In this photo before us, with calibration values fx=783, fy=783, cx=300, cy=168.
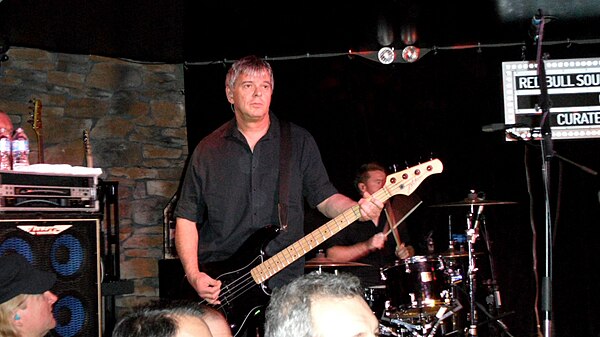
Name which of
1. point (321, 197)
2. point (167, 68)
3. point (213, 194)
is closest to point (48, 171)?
point (213, 194)

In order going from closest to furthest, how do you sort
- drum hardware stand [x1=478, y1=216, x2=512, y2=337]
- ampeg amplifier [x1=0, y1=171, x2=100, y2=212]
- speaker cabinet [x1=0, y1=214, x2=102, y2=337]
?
speaker cabinet [x1=0, y1=214, x2=102, y2=337], ampeg amplifier [x1=0, y1=171, x2=100, y2=212], drum hardware stand [x1=478, y1=216, x2=512, y2=337]

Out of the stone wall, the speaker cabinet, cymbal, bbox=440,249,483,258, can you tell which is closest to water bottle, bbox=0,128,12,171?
the speaker cabinet

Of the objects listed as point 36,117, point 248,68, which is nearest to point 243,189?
point 248,68

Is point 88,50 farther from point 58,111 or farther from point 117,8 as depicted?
point 117,8

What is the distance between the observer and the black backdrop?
22.5ft

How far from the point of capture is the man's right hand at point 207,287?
376cm

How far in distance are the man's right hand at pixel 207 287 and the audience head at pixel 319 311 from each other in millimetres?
1794

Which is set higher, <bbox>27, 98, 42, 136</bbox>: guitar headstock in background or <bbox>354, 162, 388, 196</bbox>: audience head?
<bbox>27, 98, 42, 136</bbox>: guitar headstock in background

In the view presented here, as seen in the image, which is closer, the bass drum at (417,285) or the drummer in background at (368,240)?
the bass drum at (417,285)

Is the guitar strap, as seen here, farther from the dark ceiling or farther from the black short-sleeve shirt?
the dark ceiling

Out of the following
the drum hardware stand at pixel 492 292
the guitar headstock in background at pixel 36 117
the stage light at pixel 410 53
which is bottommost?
the drum hardware stand at pixel 492 292

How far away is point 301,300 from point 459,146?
16.9ft

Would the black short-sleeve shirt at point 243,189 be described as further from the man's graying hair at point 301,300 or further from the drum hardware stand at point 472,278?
the drum hardware stand at point 472,278

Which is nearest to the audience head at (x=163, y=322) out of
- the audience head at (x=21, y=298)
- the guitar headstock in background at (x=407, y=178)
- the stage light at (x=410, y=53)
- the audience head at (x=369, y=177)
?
the audience head at (x=21, y=298)
